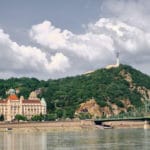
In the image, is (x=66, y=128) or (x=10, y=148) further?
(x=66, y=128)

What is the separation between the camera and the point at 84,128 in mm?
199000

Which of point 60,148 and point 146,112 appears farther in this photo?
point 146,112

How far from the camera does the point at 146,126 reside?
19975cm

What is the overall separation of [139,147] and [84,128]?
11123cm

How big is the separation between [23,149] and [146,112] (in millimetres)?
112394

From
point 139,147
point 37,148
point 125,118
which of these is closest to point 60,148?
point 37,148

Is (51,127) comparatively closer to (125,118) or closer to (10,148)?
(125,118)

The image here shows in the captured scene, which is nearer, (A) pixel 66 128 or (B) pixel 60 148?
(B) pixel 60 148

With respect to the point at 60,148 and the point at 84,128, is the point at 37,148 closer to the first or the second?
the point at 60,148

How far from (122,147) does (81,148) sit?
5669 mm

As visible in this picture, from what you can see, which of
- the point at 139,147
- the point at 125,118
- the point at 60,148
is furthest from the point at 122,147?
the point at 125,118

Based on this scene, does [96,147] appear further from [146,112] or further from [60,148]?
[146,112]

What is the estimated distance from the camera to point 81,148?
8775 cm

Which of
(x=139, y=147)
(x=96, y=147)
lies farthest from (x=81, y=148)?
(x=139, y=147)
